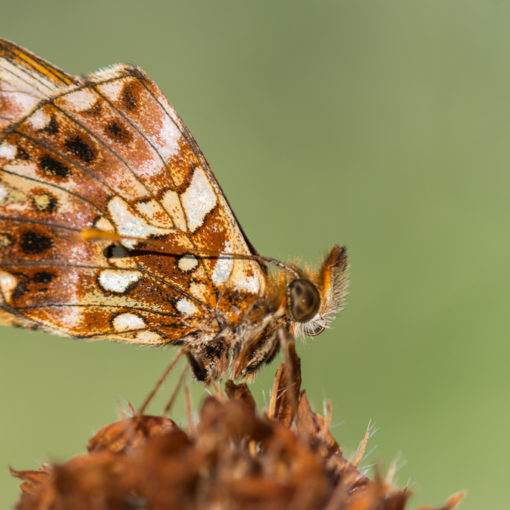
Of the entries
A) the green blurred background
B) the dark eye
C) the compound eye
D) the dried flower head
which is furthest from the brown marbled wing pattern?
the green blurred background

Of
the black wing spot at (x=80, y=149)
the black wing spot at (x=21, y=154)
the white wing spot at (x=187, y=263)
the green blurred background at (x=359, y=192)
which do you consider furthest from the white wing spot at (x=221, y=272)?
the green blurred background at (x=359, y=192)

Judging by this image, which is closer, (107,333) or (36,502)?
(36,502)

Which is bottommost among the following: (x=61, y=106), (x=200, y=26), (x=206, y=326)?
(x=206, y=326)

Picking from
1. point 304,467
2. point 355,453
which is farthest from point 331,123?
point 304,467

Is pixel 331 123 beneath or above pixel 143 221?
above

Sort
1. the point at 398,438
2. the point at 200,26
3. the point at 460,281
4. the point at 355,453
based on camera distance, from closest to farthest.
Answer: the point at 355,453 < the point at 398,438 < the point at 460,281 < the point at 200,26

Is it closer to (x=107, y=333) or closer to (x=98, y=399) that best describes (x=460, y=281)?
(x=98, y=399)

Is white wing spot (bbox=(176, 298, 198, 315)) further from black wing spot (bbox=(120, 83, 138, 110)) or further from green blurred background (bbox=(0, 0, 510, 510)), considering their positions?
green blurred background (bbox=(0, 0, 510, 510))
